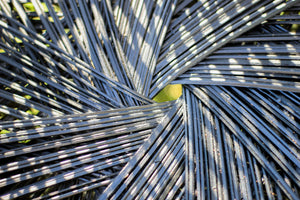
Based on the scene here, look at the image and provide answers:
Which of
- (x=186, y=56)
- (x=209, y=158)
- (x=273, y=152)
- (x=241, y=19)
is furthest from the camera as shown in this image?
(x=186, y=56)

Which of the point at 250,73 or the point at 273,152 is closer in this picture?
the point at 273,152

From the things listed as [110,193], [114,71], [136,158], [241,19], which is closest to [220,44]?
[241,19]

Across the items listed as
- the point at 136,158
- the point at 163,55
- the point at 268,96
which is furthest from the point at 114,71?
the point at 268,96

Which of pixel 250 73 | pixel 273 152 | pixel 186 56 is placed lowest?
pixel 273 152

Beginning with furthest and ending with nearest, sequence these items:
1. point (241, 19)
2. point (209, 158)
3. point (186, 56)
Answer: point (186, 56) < point (241, 19) < point (209, 158)

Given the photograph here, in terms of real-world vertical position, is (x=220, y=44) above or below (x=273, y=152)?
above

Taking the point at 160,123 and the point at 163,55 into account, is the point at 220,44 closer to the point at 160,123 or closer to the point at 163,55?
the point at 163,55
